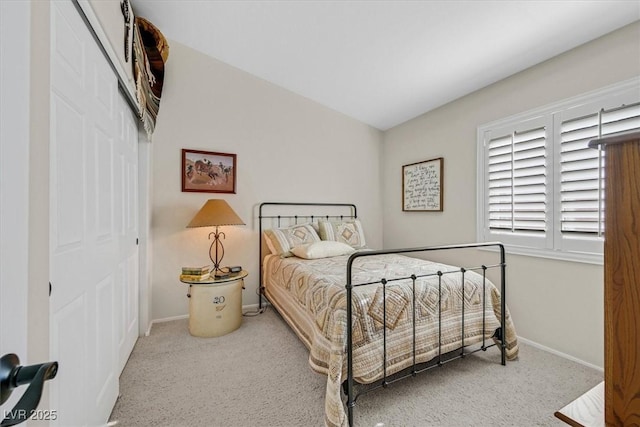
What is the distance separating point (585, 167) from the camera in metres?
2.06

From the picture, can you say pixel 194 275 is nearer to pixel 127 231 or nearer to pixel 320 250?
pixel 127 231

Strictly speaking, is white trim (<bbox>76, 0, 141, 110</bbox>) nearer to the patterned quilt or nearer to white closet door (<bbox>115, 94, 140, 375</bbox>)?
white closet door (<bbox>115, 94, 140, 375</bbox>)

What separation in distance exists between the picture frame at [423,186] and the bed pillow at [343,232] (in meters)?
0.79

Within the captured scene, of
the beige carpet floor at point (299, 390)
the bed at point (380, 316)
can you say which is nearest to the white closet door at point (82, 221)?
the beige carpet floor at point (299, 390)

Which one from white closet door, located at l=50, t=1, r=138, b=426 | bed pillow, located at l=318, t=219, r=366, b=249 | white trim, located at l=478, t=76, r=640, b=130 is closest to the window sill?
white trim, located at l=478, t=76, r=640, b=130

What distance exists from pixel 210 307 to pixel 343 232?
1746 mm

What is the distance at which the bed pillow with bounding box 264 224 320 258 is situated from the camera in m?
3.10

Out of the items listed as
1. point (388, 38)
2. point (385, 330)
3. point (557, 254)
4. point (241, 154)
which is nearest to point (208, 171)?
point (241, 154)

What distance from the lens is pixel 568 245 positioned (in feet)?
7.14

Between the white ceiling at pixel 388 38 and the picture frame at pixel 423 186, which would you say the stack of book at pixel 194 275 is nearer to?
the white ceiling at pixel 388 38

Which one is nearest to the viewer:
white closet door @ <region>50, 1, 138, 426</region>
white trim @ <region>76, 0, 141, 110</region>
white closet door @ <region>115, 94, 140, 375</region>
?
white closet door @ <region>50, 1, 138, 426</region>

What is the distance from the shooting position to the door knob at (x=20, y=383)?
0.40 meters

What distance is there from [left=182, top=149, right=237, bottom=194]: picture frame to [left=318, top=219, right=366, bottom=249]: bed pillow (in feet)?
3.94

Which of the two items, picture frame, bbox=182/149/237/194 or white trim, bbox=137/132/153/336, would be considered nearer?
white trim, bbox=137/132/153/336
